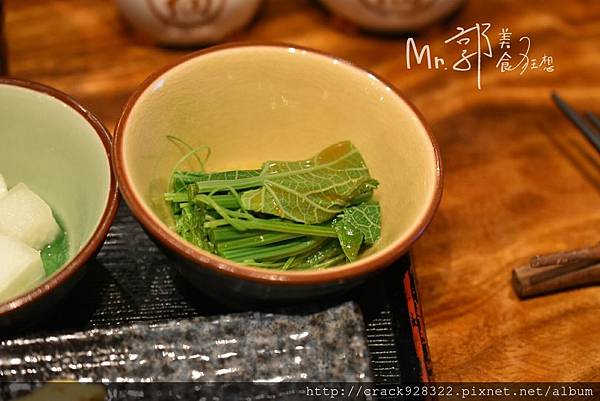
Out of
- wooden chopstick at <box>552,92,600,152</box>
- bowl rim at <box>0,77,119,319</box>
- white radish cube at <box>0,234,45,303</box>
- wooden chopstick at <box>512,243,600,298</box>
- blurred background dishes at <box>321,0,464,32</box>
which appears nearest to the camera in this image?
bowl rim at <box>0,77,119,319</box>

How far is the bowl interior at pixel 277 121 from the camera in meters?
1.28

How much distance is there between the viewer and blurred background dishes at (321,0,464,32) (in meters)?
1.96

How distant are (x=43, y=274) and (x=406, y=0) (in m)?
1.25

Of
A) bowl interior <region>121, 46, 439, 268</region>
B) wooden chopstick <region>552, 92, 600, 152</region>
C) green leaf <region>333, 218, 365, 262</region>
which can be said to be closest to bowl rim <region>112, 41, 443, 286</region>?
bowl interior <region>121, 46, 439, 268</region>

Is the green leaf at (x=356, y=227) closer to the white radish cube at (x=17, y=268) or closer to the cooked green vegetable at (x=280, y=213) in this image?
the cooked green vegetable at (x=280, y=213)

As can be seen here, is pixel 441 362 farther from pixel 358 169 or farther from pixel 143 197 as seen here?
pixel 143 197

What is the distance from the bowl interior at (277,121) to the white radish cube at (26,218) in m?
0.24

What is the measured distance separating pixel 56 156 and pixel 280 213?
480mm

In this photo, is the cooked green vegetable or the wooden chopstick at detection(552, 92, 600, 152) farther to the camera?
the wooden chopstick at detection(552, 92, 600, 152)

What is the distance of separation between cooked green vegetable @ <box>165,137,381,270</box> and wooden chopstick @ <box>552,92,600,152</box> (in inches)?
26.8

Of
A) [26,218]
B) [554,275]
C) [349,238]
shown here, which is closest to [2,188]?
[26,218]

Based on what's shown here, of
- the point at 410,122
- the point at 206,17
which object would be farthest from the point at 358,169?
the point at 206,17

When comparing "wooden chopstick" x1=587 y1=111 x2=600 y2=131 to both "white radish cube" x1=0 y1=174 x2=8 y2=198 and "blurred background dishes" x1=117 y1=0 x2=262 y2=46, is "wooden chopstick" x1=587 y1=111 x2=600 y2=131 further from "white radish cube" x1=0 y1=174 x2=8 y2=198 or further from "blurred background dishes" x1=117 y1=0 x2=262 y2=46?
"white radish cube" x1=0 y1=174 x2=8 y2=198

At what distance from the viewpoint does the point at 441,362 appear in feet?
4.42
